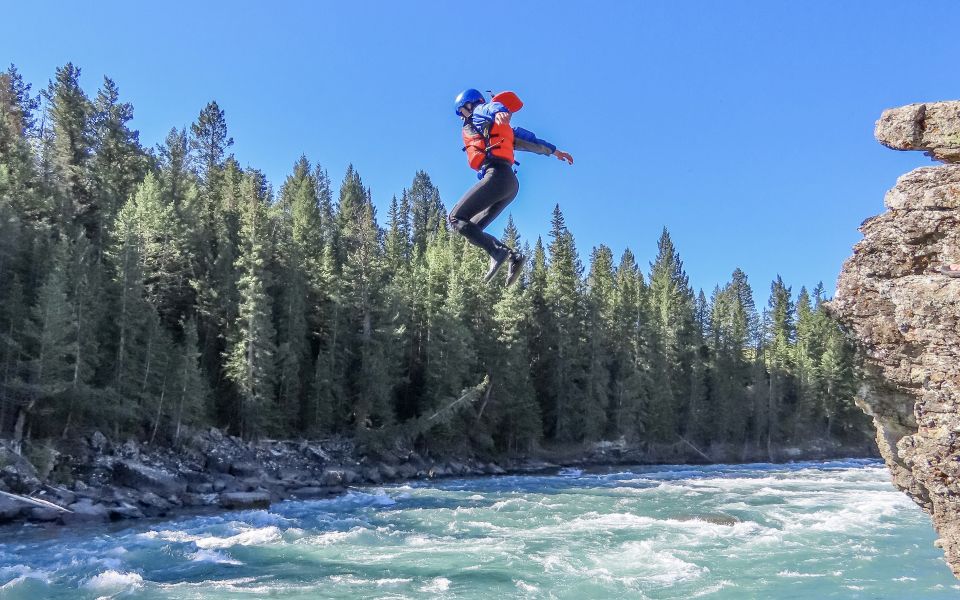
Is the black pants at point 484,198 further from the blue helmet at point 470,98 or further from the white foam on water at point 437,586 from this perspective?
the white foam on water at point 437,586

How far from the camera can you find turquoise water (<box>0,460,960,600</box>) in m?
13.8

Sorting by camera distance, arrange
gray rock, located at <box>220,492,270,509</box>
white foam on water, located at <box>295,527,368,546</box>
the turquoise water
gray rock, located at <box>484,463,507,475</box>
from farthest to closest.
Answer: gray rock, located at <box>484,463,507,475</box>, gray rock, located at <box>220,492,270,509</box>, white foam on water, located at <box>295,527,368,546</box>, the turquoise water

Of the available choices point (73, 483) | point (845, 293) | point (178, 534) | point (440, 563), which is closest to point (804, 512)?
point (440, 563)

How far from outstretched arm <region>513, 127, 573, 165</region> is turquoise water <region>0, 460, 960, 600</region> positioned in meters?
9.84

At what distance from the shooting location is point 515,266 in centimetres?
678

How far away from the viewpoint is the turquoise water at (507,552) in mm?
13797

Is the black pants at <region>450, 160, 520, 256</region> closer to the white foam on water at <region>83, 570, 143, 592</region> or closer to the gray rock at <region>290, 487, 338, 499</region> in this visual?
the white foam on water at <region>83, 570, 143, 592</region>

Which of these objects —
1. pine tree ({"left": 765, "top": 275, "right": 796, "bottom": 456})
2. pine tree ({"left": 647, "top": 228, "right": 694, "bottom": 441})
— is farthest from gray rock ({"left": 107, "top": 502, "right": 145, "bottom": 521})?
pine tree ({"left": 765, "top": 275, "right": 796, "bottom": 456})

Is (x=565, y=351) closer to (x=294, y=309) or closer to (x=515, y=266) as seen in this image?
(x=294, y=309)

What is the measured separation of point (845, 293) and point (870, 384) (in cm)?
68

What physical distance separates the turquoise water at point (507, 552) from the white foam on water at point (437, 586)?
0.24 feet

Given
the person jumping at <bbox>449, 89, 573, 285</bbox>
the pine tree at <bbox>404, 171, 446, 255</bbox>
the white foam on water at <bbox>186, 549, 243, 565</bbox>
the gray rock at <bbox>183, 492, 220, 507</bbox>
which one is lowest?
the white foam on water at <bbox>186, 549, 243, 565</bbox>

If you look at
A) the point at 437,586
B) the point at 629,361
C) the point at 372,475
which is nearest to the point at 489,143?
the point at 437,586

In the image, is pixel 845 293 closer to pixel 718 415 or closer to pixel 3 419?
pixel 3 419
